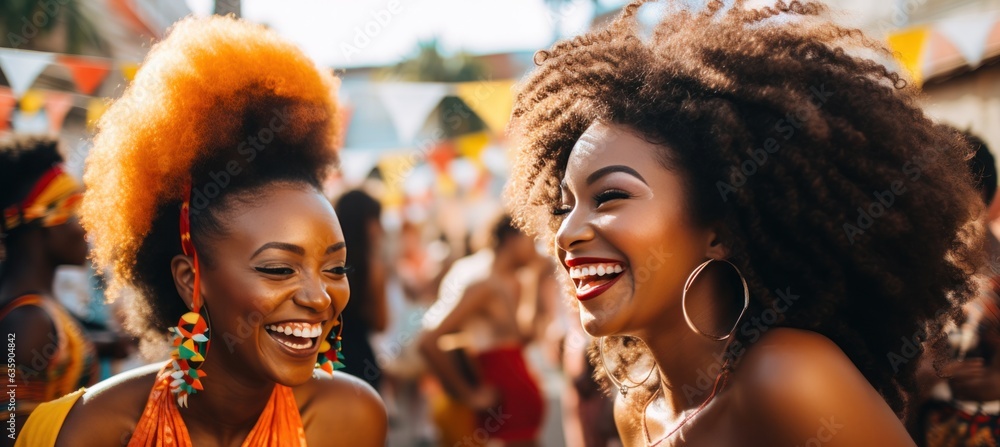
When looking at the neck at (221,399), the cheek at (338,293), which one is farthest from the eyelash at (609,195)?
the neck at (221,399)

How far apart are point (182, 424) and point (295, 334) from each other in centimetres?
46

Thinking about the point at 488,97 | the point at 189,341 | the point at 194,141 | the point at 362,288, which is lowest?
the point at 189,341

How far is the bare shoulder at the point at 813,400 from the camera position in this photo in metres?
1.85

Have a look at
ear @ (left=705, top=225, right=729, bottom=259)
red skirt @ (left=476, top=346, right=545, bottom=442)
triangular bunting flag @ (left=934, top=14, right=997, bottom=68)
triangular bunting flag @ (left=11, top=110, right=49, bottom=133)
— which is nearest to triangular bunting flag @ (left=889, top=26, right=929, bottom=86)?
triangular bunting flag @ (left=934, top=14, right=997, bottom=68)

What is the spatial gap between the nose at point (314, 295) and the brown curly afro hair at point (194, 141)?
0.99 ft

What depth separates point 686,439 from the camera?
7.26ft

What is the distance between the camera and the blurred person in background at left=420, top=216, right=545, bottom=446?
4992 millimetres

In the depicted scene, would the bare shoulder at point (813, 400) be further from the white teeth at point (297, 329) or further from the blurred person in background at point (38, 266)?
the blurred person in background at point (38, 266)

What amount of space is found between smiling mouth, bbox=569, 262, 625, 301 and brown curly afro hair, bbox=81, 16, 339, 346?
0.91 m

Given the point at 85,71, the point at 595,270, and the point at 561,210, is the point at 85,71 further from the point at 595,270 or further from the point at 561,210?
the point at 595,270

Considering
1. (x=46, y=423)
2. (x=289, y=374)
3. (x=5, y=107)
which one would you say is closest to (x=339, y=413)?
(x=289, y=374)

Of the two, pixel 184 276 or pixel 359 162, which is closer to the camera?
pixel 184 276

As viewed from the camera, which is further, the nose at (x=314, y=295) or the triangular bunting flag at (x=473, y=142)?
the triangular bunting flag at (x=473, y=142)

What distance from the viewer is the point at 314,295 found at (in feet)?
7.48
